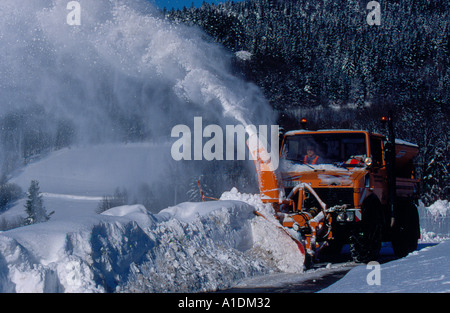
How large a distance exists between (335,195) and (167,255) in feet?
12.6

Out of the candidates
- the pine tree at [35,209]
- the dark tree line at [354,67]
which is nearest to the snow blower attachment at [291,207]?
the dark tree line at [354,67]

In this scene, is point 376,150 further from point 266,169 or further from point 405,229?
point 405,229

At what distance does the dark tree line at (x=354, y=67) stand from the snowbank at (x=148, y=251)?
32.9 metres

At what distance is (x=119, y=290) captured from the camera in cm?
705

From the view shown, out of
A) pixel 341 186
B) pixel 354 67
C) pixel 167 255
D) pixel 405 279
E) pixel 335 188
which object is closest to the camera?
pixel 405 279

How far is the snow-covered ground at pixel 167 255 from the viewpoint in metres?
6.41

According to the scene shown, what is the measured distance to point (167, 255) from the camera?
27.0ft

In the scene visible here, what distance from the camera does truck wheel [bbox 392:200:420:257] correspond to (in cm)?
1295

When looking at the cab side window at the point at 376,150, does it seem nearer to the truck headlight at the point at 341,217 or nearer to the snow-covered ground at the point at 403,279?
the truck headlight at the point at 341,217

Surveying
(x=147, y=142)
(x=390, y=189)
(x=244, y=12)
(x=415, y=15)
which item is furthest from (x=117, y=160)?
(x=390, y=189)

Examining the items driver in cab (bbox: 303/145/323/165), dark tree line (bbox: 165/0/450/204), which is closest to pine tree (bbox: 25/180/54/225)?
dark tree line (bbox: 165/0/450/204)

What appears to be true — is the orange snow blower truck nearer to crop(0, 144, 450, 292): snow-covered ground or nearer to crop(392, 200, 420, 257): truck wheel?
crop(0, 144, 450, 292): snow-covered ground

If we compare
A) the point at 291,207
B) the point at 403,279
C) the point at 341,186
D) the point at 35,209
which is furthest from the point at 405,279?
the point at 35,209

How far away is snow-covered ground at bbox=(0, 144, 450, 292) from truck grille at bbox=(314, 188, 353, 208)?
1120 mm
